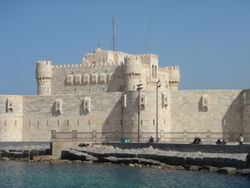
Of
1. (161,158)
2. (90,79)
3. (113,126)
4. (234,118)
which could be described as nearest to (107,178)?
(161,158)

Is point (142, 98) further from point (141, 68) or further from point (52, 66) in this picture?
point (52, 66)

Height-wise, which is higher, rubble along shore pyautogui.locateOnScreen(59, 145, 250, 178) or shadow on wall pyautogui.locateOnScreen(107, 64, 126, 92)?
shadow on wall pyautogui.locateOnScreen(107, 64, 126, 92)

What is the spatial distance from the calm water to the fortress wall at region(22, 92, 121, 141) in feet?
42.8

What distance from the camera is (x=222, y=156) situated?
34.9 m

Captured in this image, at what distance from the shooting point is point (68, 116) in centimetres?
5291

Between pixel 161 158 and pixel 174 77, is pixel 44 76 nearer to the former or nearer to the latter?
pixel 174 77

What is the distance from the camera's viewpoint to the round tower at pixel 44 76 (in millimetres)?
58406

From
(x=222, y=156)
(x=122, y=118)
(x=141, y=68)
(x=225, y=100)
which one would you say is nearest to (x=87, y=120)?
(x=122, y=118)

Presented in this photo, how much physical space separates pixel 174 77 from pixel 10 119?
1729cm

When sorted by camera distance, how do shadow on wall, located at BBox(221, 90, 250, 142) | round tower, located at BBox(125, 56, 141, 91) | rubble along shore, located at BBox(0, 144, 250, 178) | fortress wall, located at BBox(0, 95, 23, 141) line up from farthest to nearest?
fortress wall, located at BBox(0, 95, 23, 141), round tower, located at BBox(125, 56, 141, 91), shadow on wall, located at BBox(221, 90, 250, 142), rubble along shore, located at BBox(0, 144, 250, 178)

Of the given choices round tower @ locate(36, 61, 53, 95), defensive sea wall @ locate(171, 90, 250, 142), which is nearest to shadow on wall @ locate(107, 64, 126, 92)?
round tower @ locate(36, 61, 53, 95)

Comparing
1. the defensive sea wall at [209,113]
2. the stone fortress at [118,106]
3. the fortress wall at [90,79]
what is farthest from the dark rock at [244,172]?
the fortress wall at [90,79]

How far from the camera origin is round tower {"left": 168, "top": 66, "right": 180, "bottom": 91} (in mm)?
Result: 60719

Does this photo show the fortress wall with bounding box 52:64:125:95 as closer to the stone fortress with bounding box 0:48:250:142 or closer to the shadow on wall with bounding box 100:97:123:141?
the stone fortress with bounding box 0:48:250:142
